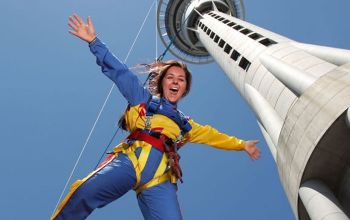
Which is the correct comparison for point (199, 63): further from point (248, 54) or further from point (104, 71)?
point (104, 71)

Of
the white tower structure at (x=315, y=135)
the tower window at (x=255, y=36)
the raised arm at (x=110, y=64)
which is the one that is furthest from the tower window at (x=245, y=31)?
the raised arm at (x=110, y=64)

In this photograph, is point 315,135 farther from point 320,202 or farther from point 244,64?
point 244,64

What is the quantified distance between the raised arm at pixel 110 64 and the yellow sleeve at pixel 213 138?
6.87ft

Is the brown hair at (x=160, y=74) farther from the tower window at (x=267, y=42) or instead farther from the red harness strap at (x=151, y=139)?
the tower window at (x=267, y=42)

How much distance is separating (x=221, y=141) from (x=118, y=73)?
353 cm

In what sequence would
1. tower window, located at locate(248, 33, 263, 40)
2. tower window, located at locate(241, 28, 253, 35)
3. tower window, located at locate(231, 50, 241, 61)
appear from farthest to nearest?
1. tower window, located at locate(241, 28, 253, 35)
2. tower window, located at locate(231, 50, 241, 61)
3. tower window, located at locate(248, 33, 263, 40)

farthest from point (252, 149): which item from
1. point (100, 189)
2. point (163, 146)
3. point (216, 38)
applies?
point (216, 38)

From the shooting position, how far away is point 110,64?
25.8ft

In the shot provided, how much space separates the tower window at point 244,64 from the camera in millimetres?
22984

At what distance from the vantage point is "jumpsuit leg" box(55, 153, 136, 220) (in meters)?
7.00

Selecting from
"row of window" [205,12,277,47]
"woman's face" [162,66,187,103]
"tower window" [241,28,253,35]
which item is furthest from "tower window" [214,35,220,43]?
"woman's face" [162,66,187,103]

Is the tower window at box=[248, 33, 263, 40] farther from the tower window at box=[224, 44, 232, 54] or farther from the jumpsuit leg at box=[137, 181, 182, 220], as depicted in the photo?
the jumpsuit leg at box=[137, 181, 182, 220]

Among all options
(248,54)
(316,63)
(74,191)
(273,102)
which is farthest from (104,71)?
(248,54)

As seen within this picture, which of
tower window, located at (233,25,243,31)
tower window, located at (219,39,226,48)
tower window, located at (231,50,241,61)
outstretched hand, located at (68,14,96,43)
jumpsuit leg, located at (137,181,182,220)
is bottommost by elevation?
jumpsuit leg, located at (137,181,182,220)
